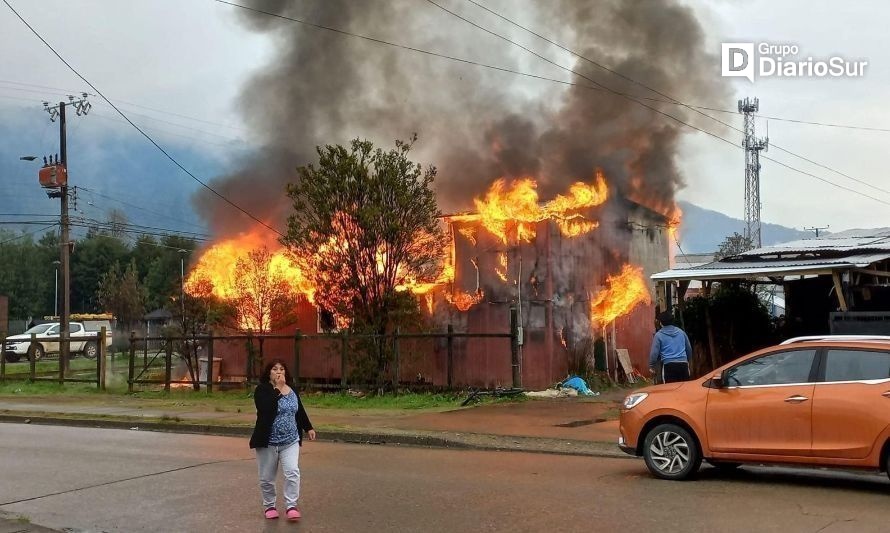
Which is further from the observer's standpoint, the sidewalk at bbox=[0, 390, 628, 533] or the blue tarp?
the blue tarp

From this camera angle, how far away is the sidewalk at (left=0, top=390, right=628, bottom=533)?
10.9 meters

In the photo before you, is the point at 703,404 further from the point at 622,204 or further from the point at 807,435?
the point at 622,204

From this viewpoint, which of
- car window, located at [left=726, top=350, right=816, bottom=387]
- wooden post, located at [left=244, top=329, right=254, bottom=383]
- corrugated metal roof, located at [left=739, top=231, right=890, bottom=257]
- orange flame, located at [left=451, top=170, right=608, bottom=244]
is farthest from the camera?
orange flame, located at [left=451, top=170, right=608, bottom=244]

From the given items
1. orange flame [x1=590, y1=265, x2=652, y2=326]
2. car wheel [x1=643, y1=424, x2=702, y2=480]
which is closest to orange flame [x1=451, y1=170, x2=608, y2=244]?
orange flame [x1=590, y1=265, x2=652, y2=326]

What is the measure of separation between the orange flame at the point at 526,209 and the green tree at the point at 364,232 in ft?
7.82

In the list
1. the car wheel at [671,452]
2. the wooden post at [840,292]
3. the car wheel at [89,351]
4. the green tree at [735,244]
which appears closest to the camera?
the car wheel at [671,452]

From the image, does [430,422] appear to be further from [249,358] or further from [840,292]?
[249,358]

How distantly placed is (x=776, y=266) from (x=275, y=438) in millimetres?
10580

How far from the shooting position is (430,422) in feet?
42.3

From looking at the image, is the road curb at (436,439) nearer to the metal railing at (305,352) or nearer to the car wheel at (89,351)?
the metal railing at (305,352)

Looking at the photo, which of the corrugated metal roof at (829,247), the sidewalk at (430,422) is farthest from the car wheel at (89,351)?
the corrugated metal roof at (829,247)

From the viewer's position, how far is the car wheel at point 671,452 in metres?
7.78

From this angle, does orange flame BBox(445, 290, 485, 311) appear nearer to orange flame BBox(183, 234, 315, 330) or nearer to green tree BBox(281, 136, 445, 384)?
green tree BBox(281, 136, 445, 384)

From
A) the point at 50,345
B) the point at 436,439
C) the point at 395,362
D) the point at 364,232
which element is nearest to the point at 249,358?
the point at 395,362
